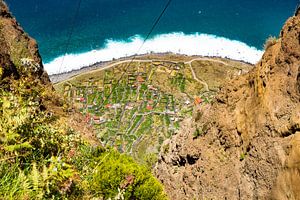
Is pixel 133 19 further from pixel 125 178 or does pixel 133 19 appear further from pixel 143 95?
pixel 125 178

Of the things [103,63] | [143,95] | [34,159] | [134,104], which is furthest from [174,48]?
[34,159]

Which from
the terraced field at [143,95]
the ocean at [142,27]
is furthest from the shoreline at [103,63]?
the ocean at [142,27]

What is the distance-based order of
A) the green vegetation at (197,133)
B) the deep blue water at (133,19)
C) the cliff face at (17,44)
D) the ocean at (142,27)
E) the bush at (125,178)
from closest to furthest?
the bush at (125,178)
the cliff face at (17,44)
the green vegetation at (197,133)
the ocean at (142,27)
the deep blue water at (133,19)

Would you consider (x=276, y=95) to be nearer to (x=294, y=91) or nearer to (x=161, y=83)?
(x=294, y=91)

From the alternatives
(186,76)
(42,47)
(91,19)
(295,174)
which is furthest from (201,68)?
(295,174)

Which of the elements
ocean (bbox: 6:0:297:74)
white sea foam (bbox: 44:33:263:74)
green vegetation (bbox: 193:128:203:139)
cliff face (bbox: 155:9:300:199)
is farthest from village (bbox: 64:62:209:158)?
cliff face (bbox: 155:9:300:199)

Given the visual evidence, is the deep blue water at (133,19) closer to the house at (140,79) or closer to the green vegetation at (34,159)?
the house at (140,79)
